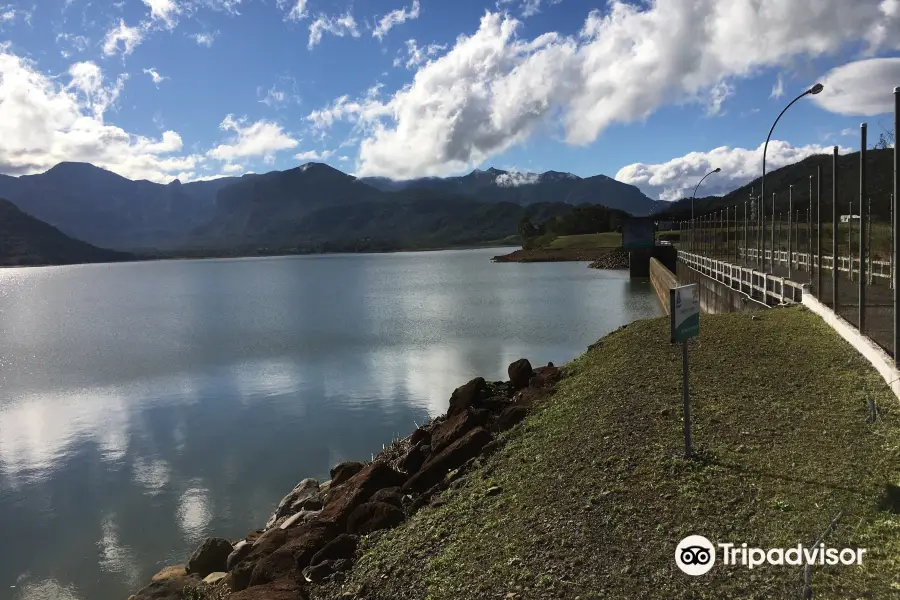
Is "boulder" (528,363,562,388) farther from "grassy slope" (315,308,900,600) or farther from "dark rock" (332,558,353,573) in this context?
"dark rock" (332,558,353,573)

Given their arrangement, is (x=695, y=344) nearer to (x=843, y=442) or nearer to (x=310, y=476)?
(x=843, y=442)

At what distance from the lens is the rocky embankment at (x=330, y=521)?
8.38 metres

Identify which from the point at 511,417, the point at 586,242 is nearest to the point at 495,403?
the point at 511,417

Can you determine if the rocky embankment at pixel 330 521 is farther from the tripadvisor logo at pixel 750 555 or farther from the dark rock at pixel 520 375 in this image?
the tripadvisor logo at pixel 750 555

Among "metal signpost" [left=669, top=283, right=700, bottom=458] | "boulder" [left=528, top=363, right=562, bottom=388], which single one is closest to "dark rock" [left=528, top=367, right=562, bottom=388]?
"boulder" [left=528, top=363, right=562, bottom=388]

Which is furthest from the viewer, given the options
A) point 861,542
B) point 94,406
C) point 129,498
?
point 94,406

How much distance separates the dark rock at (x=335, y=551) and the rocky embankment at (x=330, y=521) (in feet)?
0.04

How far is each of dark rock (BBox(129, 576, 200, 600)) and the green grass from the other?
136638mm

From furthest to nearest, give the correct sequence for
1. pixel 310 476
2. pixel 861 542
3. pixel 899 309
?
pixel 310 476, pixel 899 309, pixel 861 542

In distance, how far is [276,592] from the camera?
24.8ft

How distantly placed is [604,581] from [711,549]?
42.2 inches

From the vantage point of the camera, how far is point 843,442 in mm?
8000

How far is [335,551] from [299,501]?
4.54 m

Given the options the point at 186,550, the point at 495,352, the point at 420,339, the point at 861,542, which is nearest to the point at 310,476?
the point at 186,550
